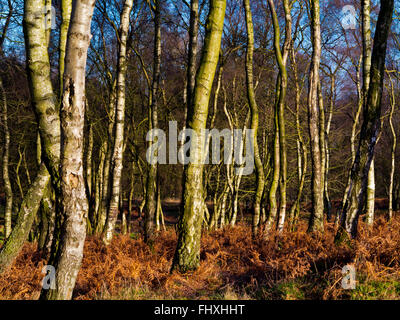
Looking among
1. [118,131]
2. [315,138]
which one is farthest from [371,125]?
[118,131]

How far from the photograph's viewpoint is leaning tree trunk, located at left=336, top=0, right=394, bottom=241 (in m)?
5.32

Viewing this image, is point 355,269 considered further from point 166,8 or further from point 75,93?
point 166,8

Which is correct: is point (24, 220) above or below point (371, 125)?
below

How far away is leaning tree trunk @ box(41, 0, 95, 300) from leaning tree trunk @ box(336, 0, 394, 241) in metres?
4.58

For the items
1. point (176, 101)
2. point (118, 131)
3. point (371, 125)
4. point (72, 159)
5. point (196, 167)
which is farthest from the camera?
point (176, 101)

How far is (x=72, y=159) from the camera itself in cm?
362

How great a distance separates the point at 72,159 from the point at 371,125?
5043mm

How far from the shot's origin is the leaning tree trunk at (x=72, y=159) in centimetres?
356

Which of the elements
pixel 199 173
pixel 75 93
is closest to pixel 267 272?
pixel 199 173

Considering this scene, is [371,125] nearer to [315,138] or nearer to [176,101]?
[315,138]

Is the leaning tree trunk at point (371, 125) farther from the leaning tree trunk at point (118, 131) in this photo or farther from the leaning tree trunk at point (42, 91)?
the leaning tree trunk at point (118, 131)

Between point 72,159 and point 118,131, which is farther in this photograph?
point 118,131

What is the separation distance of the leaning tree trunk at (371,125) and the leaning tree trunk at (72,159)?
4576mm

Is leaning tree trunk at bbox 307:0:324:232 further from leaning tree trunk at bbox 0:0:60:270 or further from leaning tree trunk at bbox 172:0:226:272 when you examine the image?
leaning tree trunk at bbox 0:0:60:270
